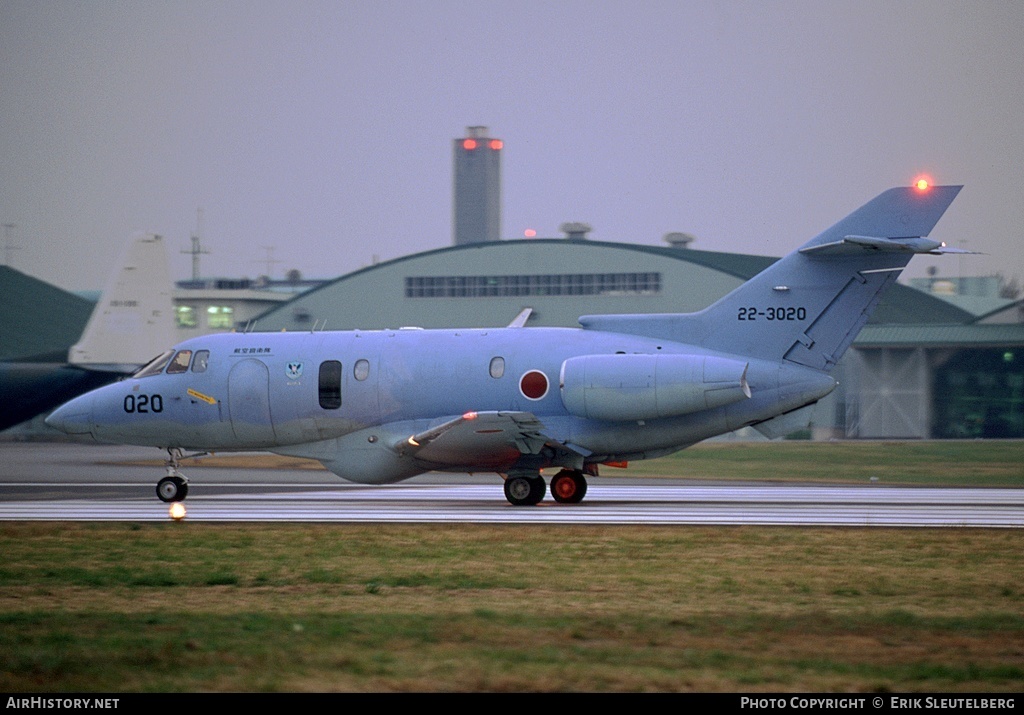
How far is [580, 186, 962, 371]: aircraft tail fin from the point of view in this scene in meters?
20.5

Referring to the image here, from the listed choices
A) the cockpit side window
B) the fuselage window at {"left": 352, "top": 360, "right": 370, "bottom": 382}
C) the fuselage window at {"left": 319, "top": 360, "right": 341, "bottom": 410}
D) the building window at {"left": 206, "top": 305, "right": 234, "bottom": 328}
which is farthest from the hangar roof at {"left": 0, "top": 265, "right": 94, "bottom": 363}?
the fuselage window at {"left": 352, "top": 360, "right": 370, "bottom": 382}

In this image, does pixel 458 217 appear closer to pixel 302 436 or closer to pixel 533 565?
pixel 302 436

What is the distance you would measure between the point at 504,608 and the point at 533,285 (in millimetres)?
44242

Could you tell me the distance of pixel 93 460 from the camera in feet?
129

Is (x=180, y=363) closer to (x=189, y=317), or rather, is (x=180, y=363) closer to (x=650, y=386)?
(x=650, y=386)

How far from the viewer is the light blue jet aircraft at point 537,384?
2081 centimetres

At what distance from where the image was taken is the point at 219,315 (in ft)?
210

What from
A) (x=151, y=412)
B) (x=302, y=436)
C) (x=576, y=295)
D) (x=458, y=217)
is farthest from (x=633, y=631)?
(x=458, y=217)

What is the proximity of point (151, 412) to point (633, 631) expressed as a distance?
16277 mm

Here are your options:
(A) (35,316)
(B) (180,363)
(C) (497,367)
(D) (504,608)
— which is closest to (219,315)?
(A) (35,316)

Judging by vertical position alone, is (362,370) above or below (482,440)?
above

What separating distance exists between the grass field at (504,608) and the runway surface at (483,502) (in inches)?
56.8

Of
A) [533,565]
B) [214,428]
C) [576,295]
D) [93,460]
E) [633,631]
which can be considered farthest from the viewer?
[576,295]

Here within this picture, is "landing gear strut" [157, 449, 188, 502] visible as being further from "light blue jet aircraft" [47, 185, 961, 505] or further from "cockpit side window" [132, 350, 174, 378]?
"cockpit side window" [132, 350, 174, 378]
